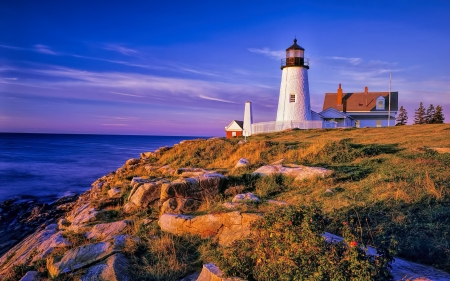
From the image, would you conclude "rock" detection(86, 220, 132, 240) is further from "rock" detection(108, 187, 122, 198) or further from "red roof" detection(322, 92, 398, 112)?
"red roof" detection(322, 92, 398, 112)

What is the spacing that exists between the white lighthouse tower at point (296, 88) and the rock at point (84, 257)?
27.8m

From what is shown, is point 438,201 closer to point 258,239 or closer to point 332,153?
point 258,239

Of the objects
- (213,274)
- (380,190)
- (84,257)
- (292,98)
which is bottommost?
(84,257)

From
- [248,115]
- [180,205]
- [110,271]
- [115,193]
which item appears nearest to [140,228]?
[180,205]

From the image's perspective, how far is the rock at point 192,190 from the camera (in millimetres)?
8352

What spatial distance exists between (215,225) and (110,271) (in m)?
2.08

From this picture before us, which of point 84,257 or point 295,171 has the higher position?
point 295,171

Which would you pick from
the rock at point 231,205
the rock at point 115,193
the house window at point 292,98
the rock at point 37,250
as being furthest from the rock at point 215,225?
the house window at point 292,98

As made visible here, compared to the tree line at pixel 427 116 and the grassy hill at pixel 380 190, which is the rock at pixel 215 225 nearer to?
the grassy hill at pixel 380 190

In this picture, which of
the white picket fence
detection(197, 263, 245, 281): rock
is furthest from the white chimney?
detection(197, 263, 245, 281): rock

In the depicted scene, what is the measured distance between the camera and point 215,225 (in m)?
6.23

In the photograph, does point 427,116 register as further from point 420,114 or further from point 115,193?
point 115,193

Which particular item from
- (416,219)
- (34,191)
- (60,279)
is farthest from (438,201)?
(34,191)

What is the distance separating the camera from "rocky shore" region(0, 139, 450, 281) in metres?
5.09
